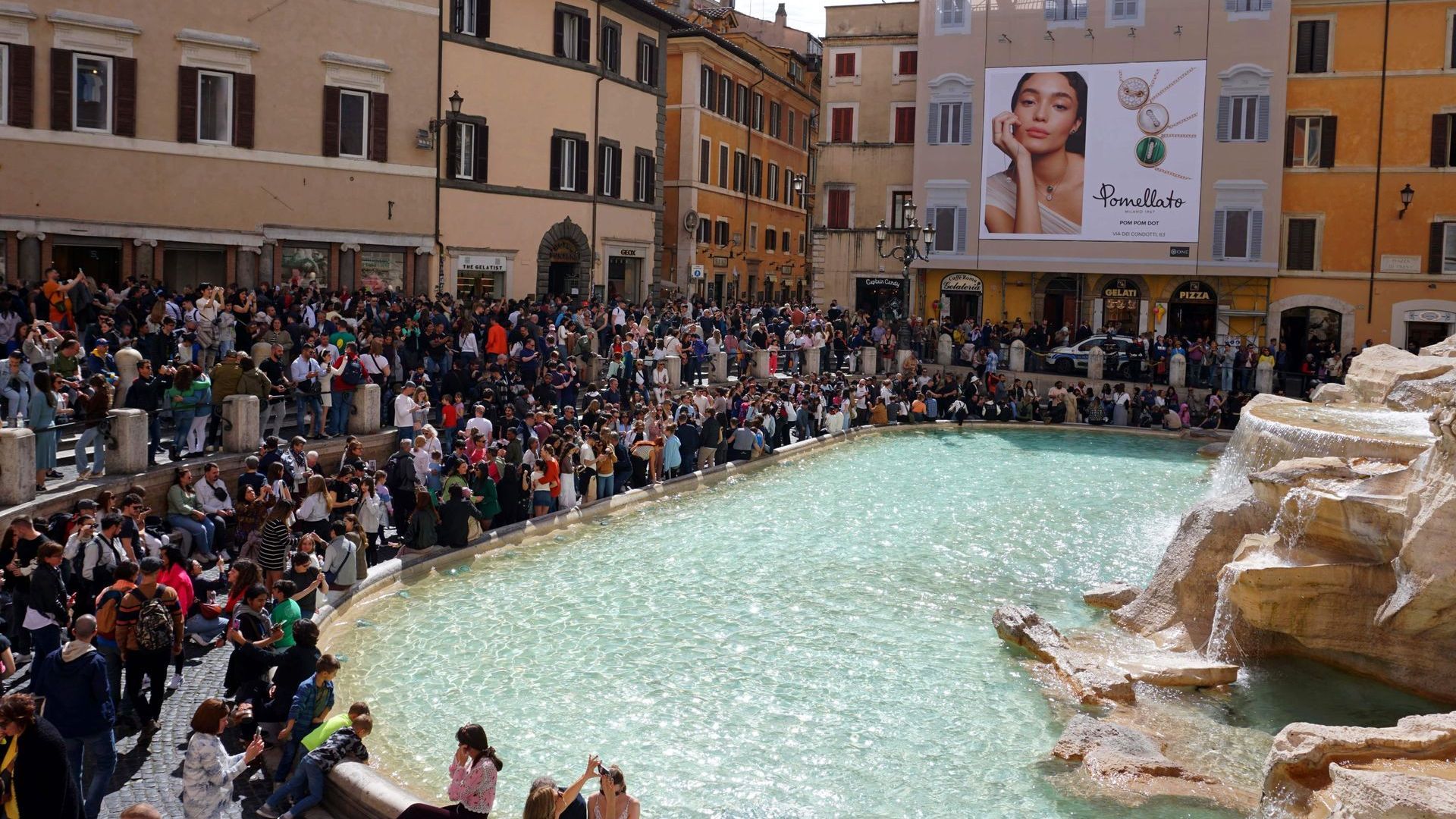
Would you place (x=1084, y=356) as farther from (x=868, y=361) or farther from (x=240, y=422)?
(x=240, y=422)

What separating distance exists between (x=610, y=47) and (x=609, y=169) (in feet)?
10.7

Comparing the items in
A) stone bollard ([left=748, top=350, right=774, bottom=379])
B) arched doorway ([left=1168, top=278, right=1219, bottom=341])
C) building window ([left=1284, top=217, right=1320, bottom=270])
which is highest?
building window ([left=1284, top=217, right=1320, bottom=270])

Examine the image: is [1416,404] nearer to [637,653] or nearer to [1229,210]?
[637,653]

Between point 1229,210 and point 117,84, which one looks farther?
point 1229,210

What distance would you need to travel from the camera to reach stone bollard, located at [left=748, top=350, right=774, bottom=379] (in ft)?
102

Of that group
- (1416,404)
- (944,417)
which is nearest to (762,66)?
(944,417)

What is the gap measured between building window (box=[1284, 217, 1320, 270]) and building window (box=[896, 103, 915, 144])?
12.2m

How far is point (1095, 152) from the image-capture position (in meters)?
38.8

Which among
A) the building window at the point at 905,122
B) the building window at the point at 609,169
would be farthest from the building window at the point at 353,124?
the building window at the point at 905,122

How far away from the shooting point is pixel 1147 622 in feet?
46.8

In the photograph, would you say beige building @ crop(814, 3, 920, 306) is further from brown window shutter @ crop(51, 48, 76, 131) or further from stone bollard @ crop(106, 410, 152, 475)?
stone bollard @ crop(106, 410, 152, 475)

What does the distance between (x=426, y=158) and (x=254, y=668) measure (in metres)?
21.1

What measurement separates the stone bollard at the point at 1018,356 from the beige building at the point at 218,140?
51.2 ft

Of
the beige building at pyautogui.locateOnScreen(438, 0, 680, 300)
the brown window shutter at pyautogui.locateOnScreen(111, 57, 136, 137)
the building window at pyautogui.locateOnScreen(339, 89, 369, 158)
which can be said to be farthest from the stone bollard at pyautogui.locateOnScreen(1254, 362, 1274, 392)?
the brown window shutter at pyautogui.locateOnScreen(111, 57, 136, 137)
